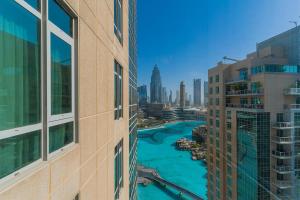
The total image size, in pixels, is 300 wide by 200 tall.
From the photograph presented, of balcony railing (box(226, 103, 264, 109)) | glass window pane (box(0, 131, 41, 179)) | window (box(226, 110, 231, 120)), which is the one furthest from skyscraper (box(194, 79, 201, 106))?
glass window pane (box(0, 131, 41, 179))

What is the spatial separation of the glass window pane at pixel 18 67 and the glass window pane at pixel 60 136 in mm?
258

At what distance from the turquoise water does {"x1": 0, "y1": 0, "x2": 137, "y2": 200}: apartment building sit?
83.1 feet

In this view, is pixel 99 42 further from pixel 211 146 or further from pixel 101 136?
pixel 211 146

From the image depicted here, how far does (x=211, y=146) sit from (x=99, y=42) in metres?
19.0

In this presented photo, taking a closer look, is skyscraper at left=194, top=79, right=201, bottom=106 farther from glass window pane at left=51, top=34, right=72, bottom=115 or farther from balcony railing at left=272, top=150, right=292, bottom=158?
glass window pane at left=51, top=34, right=72, bottom=115

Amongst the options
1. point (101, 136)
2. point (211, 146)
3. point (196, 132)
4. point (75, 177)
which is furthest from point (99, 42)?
point (196, 132)

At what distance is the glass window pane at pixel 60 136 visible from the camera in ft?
5.84

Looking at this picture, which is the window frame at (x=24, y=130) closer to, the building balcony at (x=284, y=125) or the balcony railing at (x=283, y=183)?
the building balcony at (x=284, y=125)

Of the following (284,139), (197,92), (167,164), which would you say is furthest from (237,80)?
(197,92)

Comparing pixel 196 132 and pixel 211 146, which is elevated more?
pixel 211 146

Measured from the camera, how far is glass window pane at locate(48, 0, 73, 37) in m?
1.79

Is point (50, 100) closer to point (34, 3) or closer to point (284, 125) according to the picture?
point (34, 3)

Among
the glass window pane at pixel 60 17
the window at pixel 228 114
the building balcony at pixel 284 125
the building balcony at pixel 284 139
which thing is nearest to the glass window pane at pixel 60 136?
the glass window pane at pixel 60 17

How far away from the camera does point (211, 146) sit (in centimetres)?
2005
